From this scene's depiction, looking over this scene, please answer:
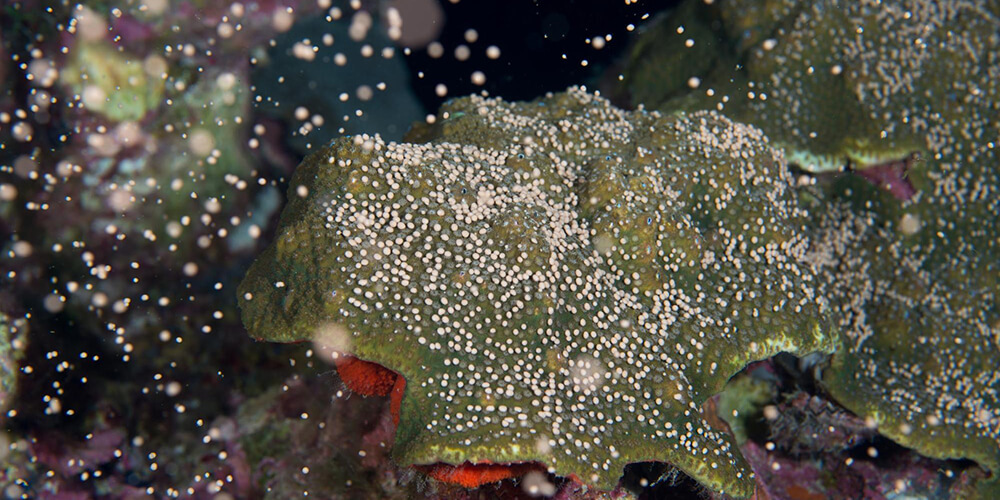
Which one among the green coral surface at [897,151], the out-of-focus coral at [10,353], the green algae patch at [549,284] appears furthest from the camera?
the green coral surface at [897,151]

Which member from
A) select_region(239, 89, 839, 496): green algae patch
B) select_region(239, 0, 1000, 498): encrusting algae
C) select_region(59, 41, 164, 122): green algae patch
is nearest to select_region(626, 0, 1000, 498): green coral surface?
select_region(239, 0, 1000, 498): encrusting algae

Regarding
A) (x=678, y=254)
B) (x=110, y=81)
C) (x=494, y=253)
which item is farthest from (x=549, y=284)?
(x=110, y=81)

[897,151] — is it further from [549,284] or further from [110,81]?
[110,81]

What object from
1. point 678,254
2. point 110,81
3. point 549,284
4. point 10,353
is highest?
point 110,81

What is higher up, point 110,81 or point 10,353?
point 110,81

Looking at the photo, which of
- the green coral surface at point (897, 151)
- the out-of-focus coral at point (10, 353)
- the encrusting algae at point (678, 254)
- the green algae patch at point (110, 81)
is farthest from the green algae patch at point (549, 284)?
the out-of-focus coral at point (10, 353)

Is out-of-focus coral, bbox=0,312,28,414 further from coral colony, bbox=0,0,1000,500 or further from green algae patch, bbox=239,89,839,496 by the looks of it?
green algae patch, bbox=239,89,839,496

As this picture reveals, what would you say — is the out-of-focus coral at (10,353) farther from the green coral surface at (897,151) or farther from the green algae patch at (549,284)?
the green coral surface at (897,151)
